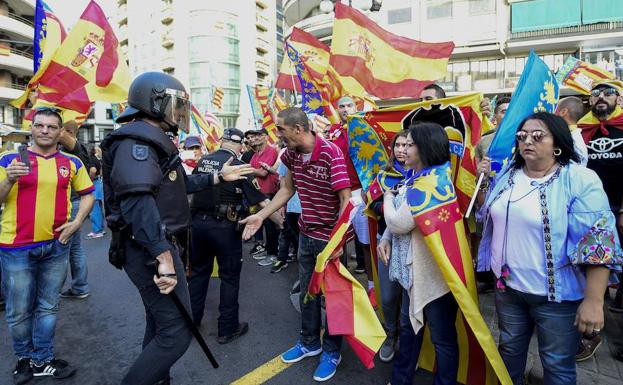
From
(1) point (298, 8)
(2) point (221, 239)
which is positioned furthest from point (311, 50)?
(1) point (298, 8)

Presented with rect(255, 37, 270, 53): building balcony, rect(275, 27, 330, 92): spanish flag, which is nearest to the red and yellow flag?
rect(275, 27, 330, 92): spanish flag

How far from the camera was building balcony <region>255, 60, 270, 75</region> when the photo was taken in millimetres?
52281

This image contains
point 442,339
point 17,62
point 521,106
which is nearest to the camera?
point 442,339

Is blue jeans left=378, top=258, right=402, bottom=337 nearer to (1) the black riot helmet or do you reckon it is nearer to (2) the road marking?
(2) the road marking

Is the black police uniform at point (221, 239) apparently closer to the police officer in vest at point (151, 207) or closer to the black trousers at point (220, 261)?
the black trousers at point (220, 261)

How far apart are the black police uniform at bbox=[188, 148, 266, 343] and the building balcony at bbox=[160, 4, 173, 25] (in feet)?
169

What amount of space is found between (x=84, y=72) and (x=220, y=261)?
3.19m

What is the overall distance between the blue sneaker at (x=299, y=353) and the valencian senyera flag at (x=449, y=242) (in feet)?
4.57

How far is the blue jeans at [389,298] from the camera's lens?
3178 millimetres

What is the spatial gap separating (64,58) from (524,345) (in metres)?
5.70

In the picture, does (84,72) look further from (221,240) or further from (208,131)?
(208,131)

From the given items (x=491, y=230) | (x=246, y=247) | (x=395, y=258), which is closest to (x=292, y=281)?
(x=246, y=247)

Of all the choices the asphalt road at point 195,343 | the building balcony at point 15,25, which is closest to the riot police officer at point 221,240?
the asphalt road at point 195,343

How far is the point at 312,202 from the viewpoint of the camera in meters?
3.31
